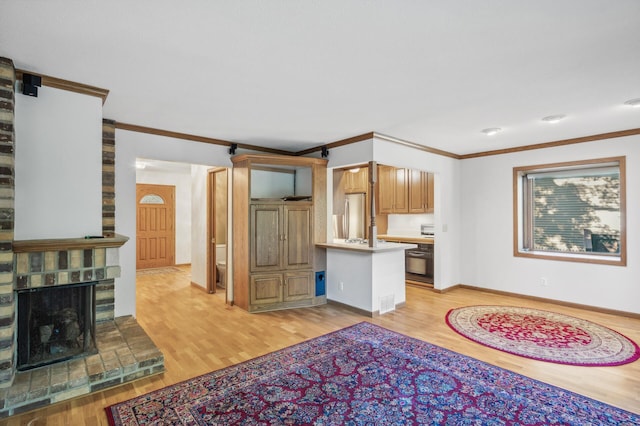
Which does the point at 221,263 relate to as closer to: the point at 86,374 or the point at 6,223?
the point at 86,374

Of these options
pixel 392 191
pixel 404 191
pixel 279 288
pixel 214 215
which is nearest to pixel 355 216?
pixel 392 191

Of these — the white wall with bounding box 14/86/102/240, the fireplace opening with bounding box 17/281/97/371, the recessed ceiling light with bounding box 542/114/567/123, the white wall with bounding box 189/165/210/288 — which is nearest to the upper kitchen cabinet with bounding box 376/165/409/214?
the recessed ceiling light with bounding box 542/114/567/123

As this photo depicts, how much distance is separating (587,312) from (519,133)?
104 inches

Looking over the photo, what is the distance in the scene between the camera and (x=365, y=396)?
247 centimetres

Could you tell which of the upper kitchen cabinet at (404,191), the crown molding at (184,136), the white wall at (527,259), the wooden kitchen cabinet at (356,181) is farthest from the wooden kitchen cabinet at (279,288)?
the white wall at (527,259)

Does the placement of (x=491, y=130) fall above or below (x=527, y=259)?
above

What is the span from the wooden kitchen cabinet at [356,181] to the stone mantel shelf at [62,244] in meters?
4.59

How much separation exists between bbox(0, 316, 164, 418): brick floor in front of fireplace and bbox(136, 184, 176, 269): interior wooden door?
5.44 metres

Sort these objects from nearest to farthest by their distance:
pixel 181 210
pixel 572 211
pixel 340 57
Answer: pixel 340 57, pixel 572 211, pixel 181 210

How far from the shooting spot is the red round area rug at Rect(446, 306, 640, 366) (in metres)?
3.15

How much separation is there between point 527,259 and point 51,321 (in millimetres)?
6072

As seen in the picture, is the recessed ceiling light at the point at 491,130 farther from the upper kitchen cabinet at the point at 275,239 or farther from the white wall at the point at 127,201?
the white wall at the point at 127,201

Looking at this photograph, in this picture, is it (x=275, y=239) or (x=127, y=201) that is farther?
(x=275, y=239)

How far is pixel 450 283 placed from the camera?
5863 mm
